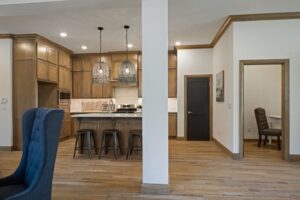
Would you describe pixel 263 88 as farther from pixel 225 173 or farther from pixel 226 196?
pixel 226 196

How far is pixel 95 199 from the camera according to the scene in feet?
Answer: 9.71

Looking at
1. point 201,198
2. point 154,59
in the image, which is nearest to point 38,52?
point 154,59

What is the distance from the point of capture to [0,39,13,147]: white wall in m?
5.85

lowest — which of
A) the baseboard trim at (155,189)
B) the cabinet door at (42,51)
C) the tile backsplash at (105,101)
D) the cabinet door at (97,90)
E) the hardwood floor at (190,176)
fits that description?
the hardwood floor at (190,176)

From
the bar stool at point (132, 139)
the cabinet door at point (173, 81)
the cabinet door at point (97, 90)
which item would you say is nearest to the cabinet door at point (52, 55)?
the cabinet door at point (97, 90)

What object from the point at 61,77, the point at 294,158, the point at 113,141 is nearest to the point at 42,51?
the point at 61,77

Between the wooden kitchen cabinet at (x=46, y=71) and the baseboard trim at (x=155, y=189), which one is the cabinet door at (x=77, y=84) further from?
the baseboard trim at (x=155, y=189)

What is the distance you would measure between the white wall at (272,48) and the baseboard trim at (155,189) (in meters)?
2.33

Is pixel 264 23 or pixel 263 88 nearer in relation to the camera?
pixel 264 23

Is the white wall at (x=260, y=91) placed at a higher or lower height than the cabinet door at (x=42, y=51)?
lower

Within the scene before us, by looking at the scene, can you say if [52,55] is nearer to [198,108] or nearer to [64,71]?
[64,71]

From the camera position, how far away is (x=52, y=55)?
6777 millimetres

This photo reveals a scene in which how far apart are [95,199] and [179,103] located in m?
4.84

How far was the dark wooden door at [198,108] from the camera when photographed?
7.24 metres
